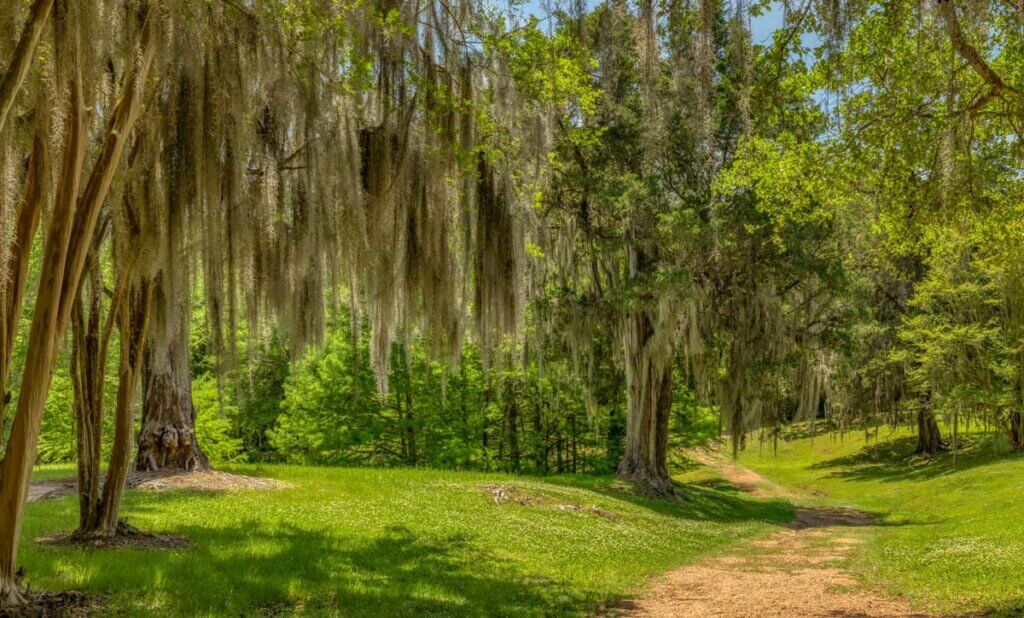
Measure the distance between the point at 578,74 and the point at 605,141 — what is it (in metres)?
4.48

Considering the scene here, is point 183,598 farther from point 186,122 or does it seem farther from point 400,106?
point 400,106

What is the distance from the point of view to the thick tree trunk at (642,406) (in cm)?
1969

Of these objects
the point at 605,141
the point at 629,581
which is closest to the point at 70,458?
the point at 605,141

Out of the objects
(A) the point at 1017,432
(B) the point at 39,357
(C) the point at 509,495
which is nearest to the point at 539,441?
(C) the point at 509,495

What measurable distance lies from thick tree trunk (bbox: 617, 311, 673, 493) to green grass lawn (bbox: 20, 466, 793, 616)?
375 centimetres

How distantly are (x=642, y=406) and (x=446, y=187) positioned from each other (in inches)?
509

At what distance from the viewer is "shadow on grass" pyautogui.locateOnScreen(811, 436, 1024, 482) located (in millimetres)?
29317

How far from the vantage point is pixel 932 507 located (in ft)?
72.4

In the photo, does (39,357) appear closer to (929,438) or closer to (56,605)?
(56,605)

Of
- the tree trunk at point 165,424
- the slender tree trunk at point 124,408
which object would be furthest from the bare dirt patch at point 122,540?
the tree trunk at point 165,424

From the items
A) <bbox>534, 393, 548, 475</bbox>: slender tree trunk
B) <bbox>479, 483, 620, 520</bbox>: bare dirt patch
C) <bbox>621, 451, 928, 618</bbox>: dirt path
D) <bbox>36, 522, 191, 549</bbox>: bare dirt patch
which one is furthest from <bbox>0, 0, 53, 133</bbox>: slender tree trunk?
<bbox>534, 393, 548, 475</bbox>: slender tree trunk

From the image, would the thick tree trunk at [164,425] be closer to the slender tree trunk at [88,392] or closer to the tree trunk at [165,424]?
the tree trunk at [165,424]

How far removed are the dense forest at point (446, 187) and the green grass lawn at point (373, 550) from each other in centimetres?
107

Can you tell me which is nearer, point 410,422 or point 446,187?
point 446,187
